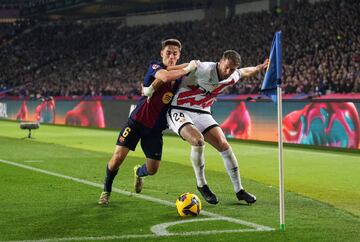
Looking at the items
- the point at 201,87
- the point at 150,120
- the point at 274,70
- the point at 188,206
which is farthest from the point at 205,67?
the point at 188,206

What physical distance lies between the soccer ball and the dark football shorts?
111 cm

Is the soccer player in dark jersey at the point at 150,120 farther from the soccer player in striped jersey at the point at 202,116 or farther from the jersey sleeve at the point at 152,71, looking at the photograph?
the soccer player in striped jersey at the point at 202,116

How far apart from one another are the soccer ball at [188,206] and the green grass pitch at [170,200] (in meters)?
0.08

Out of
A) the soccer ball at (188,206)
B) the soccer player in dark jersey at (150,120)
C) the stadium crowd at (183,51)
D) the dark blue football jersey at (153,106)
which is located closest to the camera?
the soccer ball at (188,206)

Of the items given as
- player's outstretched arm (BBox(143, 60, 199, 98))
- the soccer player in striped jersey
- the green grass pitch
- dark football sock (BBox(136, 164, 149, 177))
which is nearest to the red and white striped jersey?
the soccer player in striped jersey

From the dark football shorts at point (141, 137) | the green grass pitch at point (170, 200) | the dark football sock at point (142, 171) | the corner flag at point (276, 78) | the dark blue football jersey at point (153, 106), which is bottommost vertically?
the green grass pitch at point (170, 200)

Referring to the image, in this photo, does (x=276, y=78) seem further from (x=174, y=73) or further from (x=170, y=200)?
(x=170, y=200)

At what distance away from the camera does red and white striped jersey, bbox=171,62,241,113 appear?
28.4 ft

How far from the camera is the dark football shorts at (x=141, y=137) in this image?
28.1 feet

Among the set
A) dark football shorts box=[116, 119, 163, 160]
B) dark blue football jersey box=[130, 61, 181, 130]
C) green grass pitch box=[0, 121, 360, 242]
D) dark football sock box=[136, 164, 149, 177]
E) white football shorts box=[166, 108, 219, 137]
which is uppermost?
dark blue football jersey box=[130, 61, 181, 130]

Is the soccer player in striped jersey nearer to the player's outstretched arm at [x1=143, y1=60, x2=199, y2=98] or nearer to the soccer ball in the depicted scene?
the player's outstretched arm at [x1=143, y1=60, x2=199, y2=98]

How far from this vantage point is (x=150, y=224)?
23.9ft

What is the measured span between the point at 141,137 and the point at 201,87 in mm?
1044

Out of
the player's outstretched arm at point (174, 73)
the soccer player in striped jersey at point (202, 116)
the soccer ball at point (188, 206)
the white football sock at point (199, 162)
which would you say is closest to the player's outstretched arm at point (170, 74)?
the player's outstretched arm at point (174, 73)
